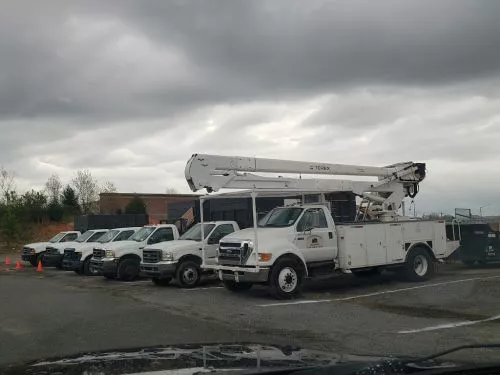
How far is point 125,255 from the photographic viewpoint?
20.0 metres

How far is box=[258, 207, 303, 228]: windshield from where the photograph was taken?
14.9m

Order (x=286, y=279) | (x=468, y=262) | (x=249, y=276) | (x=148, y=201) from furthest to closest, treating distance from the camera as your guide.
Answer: (x=148, y=201), (x=468, y=262), (x=286, y=279), (x=249, y=276)

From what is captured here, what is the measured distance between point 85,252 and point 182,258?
8161 millimetres

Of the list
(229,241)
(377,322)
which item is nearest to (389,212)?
(229,241)

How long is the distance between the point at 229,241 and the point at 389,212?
5907mm

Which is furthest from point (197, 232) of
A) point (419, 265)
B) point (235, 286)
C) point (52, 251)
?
point (52, 251)

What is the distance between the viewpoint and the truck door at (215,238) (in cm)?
1714

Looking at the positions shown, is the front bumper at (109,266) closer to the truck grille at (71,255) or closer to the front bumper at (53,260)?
the truck grille at (71,255)

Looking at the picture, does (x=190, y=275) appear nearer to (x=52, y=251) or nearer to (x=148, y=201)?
(x=52, y=251)

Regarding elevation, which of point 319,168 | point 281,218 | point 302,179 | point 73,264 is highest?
point 319,168

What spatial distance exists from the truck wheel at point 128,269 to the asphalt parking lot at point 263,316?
209 cm

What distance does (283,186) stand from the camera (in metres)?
15.3

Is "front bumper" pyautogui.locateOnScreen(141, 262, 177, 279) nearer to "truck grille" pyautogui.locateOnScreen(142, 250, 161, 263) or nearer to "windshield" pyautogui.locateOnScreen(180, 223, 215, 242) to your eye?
"truck grille" pyautogui.locateOnScreen(142, 250, 161, 263)

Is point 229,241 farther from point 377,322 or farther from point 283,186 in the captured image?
point 377,322
